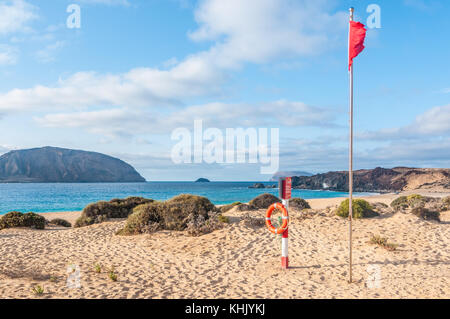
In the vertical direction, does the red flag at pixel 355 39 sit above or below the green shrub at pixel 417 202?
above

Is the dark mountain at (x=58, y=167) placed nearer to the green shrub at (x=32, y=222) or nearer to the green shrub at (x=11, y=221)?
the green shrub at (x=11, y=221)

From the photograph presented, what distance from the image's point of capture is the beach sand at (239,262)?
604cm

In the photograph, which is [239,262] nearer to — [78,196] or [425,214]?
[425,214]

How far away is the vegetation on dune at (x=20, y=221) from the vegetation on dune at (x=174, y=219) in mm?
5977

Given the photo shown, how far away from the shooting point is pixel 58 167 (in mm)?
161250

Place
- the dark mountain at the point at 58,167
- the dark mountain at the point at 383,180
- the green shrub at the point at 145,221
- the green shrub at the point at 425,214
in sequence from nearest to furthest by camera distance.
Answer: the green shrub at the point at 145,221 < the green shrub at the point at 425,214 < the dark mountain at the point at 383,180 < the dark mountain at the point at 58,167

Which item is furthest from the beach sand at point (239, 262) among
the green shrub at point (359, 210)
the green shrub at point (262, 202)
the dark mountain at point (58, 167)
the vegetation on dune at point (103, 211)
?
the dark mountain at point (58, 167)

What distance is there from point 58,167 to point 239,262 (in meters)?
178

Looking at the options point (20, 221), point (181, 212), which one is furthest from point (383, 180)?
point (20, 221)

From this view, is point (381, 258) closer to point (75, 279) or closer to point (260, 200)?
point (75, 279)

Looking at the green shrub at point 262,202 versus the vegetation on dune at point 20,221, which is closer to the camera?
the vegetation on dune at point 20,221

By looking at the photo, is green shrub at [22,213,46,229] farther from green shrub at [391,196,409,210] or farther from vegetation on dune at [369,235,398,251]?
green shrub at [391,196,409,210]

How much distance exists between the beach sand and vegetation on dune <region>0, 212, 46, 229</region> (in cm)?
219

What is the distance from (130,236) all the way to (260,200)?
10775 millimetres
